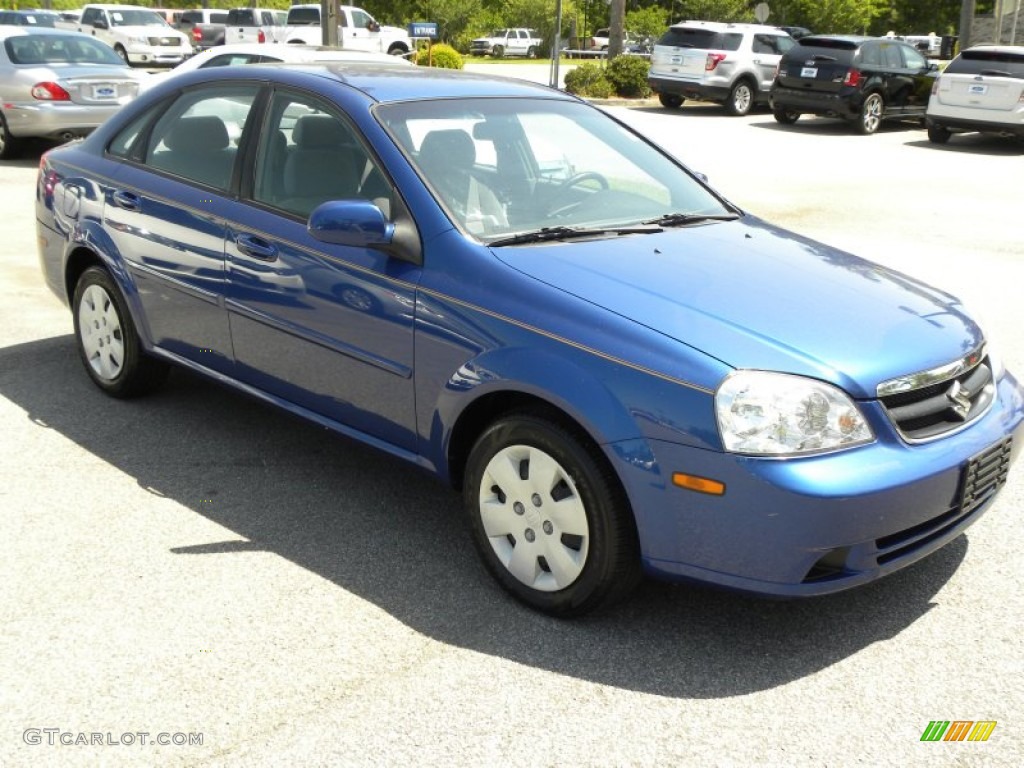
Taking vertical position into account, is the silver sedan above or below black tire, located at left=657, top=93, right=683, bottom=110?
above

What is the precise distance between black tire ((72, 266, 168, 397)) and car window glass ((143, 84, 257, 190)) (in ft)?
2.23

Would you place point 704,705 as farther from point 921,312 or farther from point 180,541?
point 180,541

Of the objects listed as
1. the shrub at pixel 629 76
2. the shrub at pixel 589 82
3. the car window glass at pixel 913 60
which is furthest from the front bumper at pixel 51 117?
the shrub at pixel 629 76

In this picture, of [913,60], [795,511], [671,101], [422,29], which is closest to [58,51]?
[422,29]

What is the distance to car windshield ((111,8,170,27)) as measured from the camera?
3444cm

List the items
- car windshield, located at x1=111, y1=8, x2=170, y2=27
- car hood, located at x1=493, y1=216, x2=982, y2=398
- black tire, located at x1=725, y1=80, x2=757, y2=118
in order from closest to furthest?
car hood, located at x1=493, y1=216, x2=982, y2=398
black tire, located at x1=725, y1=80, x2=757, y2=118
car windshield, located at x1=111, y1=8, x2=170, y2=27

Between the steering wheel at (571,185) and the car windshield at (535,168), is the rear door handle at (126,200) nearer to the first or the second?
→ the car windshield at (535,168)

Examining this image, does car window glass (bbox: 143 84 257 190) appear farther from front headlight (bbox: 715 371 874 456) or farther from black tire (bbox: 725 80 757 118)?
black tire (bbox: 725 80 757 118)

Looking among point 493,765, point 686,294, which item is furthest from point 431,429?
point 493,765

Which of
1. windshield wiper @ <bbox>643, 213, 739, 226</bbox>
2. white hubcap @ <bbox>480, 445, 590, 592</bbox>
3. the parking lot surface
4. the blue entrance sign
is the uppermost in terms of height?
the blue entrance sign

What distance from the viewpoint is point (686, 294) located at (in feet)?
12.1

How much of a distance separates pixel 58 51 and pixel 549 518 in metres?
13.1

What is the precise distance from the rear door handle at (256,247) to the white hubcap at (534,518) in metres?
1.34

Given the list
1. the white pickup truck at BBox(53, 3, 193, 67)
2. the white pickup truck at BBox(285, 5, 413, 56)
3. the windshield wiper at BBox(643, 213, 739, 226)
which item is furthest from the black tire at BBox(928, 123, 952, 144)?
the white pickup truck at BBox(53, 3, 193, 67)
